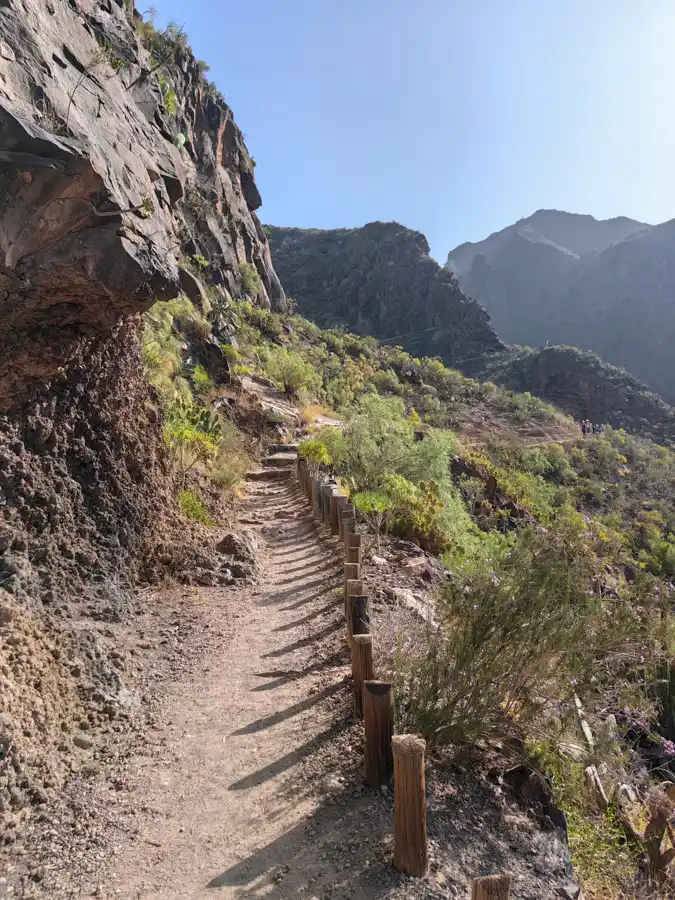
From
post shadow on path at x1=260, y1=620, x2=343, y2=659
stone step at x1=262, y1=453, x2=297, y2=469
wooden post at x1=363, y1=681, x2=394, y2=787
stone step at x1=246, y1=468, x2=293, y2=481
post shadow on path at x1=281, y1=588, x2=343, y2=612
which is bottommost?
post shadow on path at x1=260, y1=620, x2=343, y2=659

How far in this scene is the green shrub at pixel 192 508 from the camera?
5676 mm

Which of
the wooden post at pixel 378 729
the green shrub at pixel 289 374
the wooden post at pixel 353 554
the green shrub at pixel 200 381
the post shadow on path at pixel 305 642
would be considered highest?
the green shrub at pixel 289 374

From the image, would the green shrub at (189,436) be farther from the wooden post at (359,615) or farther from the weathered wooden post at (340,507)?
the wooden post at (359,615)

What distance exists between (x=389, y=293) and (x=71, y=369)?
64270mm

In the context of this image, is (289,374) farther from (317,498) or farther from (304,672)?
(304,672)

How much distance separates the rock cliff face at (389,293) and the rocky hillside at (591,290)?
131ft

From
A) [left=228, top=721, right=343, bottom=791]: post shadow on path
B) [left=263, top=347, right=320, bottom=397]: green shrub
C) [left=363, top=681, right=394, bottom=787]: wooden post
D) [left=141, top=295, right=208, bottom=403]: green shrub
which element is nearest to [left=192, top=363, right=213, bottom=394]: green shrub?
[left=141, top=295, right=208, bottom=403]: green shrub

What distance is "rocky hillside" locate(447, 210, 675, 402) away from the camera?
3723 inches

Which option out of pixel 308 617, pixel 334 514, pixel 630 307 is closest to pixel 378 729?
pixel 308 617

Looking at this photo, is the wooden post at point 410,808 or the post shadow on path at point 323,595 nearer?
the wooden post at point 410,808

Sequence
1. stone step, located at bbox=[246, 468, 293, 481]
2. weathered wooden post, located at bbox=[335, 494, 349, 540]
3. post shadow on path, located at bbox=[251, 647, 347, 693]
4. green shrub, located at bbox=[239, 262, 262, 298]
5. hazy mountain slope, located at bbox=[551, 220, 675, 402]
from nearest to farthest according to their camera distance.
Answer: post shadow on path, located at bbox=[251, 647, 347, 693] → weathered wooden post, located at bbox=[335, 494, 349, 540] → stone step, located at bbox=[246, 468, 293, 481] → green shrub, located at bbox=[239, 262, 262, 298] → hazy mountain slope, located at bbox=[551, 220, 675, 402]

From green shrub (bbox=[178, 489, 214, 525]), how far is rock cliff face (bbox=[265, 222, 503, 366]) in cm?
5367

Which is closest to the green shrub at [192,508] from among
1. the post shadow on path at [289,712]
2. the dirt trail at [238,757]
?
the dirt trail at [238,757]

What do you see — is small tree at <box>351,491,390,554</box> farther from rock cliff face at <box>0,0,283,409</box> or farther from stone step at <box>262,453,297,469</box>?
stone step at <box>262,453,297,469</box>
